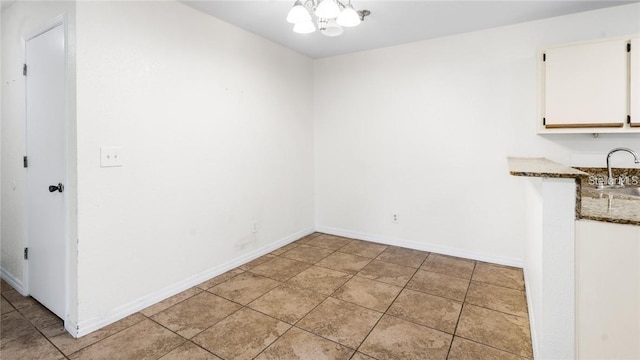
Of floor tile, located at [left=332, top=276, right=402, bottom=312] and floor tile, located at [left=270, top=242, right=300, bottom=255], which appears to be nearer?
floor tile, located at [left=332, top=276, right=402, bottom=312]

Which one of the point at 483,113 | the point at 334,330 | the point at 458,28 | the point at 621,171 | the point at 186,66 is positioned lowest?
the point at 334,330

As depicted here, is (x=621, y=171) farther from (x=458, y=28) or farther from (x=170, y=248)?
(x=170, y=248)

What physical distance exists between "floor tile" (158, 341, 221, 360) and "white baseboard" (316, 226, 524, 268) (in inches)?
102

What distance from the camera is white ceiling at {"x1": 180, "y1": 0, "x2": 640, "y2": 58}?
2605 mm

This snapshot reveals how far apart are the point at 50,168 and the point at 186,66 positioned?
1297mm

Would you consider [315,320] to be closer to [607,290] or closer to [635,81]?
[607,290]

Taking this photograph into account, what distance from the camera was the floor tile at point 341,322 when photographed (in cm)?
201

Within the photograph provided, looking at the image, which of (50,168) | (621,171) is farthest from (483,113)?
(50,168)

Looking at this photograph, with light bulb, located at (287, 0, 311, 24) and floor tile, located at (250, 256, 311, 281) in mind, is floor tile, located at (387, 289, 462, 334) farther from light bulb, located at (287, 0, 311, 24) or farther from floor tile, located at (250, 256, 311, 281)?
light bulb, located at (287, 0, 311, 24)

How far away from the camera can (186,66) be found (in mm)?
2623

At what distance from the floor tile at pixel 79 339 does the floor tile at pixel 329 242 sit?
2.14m

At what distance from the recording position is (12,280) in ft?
8.96

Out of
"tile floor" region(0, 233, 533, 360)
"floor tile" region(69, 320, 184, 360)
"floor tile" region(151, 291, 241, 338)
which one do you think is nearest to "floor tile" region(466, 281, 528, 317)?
"tile floor" region(0, 233, 533, 360)

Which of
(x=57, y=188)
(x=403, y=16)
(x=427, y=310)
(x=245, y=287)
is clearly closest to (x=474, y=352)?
(x=427, y=310)
